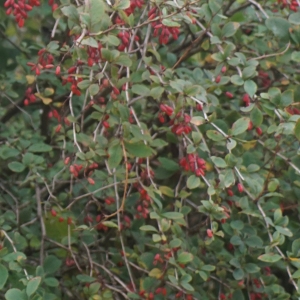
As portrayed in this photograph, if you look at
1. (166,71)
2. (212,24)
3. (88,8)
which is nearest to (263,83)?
(212,24)

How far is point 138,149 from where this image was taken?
1491 mm

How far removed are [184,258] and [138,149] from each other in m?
0.25

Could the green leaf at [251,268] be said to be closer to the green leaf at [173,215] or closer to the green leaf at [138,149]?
the green leaf at [173,215]

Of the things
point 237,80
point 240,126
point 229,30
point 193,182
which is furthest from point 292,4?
point 193,182

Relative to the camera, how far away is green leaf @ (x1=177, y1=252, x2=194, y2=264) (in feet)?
4.71

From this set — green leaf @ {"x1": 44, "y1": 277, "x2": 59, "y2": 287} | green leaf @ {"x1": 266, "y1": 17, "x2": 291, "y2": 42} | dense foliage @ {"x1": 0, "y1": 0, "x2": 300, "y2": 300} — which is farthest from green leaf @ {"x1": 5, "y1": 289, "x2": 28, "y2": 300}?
green leaf @ {"x1": 266, "y1": 17, "x2": 291, "y2": 42}

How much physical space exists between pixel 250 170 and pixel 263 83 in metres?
0.49

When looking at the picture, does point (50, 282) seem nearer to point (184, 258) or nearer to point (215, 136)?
point (184, 258)

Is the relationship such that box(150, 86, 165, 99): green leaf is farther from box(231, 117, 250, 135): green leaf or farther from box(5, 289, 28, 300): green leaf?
box(5, 289, 28, 300): green leaf

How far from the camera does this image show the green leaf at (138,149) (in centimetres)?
148

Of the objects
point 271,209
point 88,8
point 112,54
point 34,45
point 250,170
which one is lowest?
point 271,209

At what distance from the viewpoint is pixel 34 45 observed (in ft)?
6.41

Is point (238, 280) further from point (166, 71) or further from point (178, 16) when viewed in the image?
point (178, 16)

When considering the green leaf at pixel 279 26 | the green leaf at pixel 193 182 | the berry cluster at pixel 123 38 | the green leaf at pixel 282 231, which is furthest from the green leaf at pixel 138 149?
the green leaf at pixel 279 26
